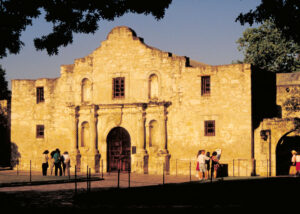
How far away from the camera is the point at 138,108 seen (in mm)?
34312

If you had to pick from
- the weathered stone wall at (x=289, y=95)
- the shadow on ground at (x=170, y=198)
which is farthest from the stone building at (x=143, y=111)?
the shadow on ground at (x=170, y=198)

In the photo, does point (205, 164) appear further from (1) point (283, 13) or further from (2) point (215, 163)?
(1) point (283, 13)

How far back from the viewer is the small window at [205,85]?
32.9 meters

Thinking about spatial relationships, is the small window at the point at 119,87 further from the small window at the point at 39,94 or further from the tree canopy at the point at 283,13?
the tree canopy at the point at 283,13

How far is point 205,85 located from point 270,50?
2274cm

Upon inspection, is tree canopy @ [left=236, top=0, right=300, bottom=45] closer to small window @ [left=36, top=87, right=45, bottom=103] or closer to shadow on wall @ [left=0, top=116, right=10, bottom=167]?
small window @ [left=36, top=87, right=45, bottom=103]

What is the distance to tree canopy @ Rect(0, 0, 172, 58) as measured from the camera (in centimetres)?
1384

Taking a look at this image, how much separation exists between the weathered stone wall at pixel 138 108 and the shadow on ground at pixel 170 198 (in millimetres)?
9539

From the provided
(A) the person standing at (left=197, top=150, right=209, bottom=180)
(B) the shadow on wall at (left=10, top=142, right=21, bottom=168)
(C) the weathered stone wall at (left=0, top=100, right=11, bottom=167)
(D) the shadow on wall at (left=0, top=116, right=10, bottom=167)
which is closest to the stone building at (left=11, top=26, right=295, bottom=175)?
(B) the shadow on wall at (left=10, top=142, right=21, bottom=168)

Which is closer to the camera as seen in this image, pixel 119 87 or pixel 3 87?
pixel 119 87

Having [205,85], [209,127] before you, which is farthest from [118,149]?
[205,85]

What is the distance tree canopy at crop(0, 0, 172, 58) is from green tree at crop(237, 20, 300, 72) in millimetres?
40925

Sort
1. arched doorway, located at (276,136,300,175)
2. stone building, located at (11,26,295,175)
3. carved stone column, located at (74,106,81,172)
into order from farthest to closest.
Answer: carved stone column, located at (74,106,81,172) → arched doorway, located at (276,136,300,175) → stone building, located at (11,26,295,175)

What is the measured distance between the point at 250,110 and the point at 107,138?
378 inches
